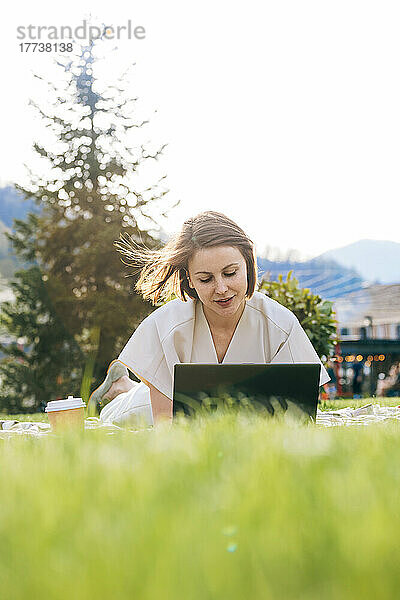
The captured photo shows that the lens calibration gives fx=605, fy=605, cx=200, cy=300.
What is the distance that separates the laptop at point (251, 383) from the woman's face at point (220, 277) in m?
1.05

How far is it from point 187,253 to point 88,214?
15.2 m

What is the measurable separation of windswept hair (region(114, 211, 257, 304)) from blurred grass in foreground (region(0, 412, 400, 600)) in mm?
2515

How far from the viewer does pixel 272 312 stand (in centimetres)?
355

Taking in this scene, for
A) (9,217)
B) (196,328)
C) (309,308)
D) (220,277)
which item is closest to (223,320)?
(196,328)

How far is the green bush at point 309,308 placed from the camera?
7.34m

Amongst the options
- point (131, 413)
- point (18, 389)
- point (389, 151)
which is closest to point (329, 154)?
point (389, 151)

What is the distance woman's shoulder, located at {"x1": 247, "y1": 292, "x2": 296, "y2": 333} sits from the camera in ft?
11.5

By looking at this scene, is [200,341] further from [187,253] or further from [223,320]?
[187,253]

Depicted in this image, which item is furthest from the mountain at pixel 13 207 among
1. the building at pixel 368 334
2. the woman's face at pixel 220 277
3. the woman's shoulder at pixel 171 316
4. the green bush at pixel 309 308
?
the woman's face at pixel 220 277

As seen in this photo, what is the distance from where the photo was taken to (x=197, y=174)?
19328mm

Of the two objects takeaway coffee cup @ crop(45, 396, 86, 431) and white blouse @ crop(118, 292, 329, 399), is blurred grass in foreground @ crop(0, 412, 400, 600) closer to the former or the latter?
takeaway coffee cup @ crop(45, 396, 86, 431)

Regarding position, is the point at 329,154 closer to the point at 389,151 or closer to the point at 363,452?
the point at 389,151

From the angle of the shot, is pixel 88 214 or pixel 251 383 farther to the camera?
pixel 88 214

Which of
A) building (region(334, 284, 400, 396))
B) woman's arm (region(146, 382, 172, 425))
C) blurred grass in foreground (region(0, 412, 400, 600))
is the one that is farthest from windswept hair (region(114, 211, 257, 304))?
building (region(334, 284, 400, 396))
